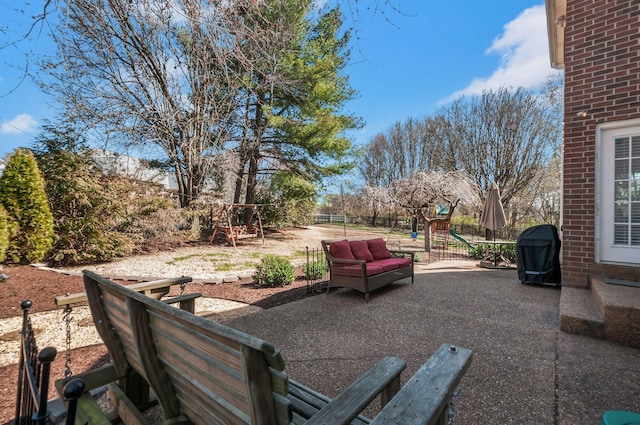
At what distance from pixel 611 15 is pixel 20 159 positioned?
37.2 feet

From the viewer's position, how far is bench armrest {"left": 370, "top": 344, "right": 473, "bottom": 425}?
2.96ft

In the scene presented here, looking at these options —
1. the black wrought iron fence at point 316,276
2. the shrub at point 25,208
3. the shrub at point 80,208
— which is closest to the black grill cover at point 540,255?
the black wrought iron fence at point 316,276

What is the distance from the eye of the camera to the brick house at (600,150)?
3.75 m

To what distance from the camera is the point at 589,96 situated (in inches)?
161

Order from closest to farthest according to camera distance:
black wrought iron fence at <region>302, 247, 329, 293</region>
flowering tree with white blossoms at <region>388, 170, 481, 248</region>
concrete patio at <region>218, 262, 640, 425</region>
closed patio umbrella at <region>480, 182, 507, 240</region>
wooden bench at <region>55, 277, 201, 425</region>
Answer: wooden bench at <region>55, 277, 201, 425</region> → concrete patio at <region>218, 262, 640, 425</region> → black wrought iron fence at <region>302, 247, 329, 293</region> → closed patio umbrella at <region>480, 182, 507, 240</region> → flowering tree with white blossoms at <region>388, 170, 481, 248</region>

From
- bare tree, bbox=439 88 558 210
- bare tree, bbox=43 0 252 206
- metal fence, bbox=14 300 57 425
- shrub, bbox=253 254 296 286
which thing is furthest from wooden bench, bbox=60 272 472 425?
bare tree, bbox=439 88 558 210

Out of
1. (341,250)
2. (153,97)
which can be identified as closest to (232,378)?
(341,250)

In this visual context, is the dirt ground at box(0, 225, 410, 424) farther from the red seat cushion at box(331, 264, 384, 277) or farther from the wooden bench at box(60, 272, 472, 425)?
the wooden bench at box(60, 272, 472, 425)

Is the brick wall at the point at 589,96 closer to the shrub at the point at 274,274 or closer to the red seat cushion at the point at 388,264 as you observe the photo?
the red seat cushion at the point at 388,264

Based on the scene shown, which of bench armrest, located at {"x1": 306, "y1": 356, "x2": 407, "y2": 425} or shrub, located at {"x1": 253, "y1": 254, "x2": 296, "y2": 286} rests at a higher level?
bench armrest, located at {"x1": 306, "y1": 356, "x2": 407, "y2": 425}

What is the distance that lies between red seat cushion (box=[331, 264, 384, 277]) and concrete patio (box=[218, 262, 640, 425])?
1.37ft

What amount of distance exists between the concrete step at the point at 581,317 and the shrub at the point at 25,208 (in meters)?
9.95

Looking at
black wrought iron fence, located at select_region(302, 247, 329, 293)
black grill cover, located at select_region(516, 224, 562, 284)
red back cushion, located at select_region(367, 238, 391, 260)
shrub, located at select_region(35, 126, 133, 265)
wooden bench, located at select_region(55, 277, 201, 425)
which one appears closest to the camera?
wooden bench, located at select_region(55, 277, 201, 425)

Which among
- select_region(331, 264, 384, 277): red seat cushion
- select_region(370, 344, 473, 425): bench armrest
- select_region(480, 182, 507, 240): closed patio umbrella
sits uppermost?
select_region(480, 182, 507, 240): closed patio umbrella
